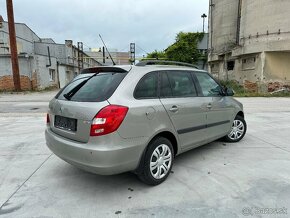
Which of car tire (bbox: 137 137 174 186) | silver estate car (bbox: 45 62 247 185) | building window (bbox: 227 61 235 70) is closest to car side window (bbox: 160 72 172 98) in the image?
silver estate car (bbox: 45 62 247 185)

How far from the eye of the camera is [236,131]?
5039 millimetres

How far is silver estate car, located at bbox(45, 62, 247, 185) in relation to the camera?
8.66 ft

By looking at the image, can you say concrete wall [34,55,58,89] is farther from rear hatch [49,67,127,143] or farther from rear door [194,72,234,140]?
rear door [194,72,234,140]

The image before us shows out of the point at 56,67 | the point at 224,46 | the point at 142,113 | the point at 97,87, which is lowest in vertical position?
the point at 142,113

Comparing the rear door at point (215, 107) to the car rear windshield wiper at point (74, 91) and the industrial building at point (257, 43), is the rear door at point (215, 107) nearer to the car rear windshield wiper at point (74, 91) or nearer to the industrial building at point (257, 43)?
the car rear windshield wiper at point (74, 91)

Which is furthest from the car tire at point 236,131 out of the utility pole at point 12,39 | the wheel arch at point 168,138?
the utility pole at point 12,39

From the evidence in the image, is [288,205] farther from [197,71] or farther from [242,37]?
[242,37]

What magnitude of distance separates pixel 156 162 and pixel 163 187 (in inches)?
13.8

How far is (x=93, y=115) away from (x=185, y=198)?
153 centimetres

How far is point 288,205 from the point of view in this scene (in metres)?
2.67

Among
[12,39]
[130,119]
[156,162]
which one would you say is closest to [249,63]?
[156,162]

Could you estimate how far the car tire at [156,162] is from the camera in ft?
9.76

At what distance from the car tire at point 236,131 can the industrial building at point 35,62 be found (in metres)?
20.6

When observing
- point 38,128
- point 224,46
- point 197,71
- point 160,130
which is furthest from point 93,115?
point 224,46
